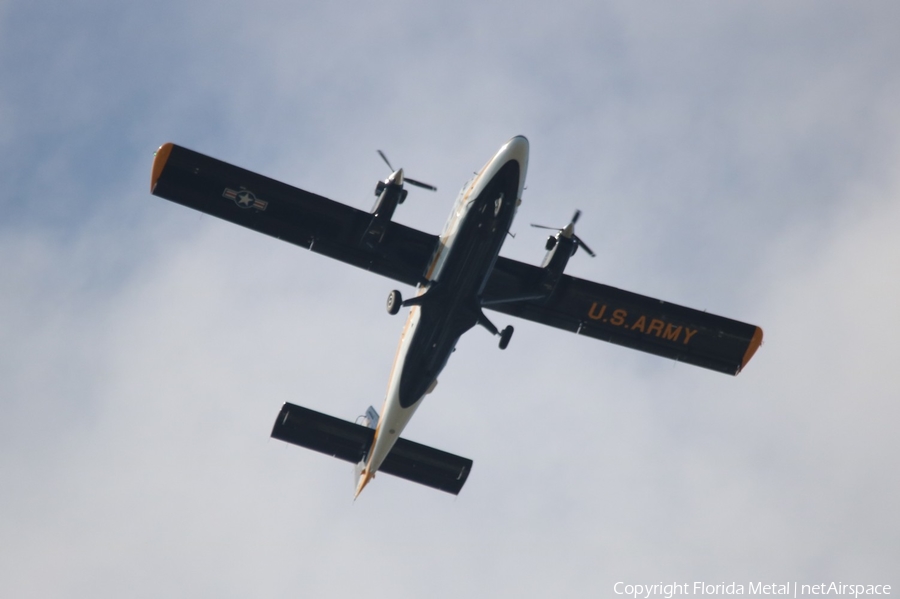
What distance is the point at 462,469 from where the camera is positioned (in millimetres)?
31172

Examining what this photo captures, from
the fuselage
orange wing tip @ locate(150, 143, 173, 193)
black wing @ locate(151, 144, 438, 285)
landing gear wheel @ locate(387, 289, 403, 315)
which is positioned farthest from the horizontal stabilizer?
orange wing tip @ locate(150, 143, 173, 193)

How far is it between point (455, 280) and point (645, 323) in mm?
6822

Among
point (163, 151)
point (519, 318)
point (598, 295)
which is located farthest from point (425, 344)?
point (163, 151)

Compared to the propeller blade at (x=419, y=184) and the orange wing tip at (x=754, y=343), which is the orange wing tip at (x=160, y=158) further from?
the orange wing tip at (x=754, y=343)

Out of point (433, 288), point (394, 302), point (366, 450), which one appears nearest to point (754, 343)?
point (433, 288)

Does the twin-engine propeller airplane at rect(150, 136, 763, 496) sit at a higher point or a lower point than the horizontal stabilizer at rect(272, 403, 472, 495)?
higher

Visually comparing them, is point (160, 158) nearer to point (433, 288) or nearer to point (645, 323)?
point (433, 288)

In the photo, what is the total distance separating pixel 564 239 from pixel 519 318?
11.0 feet

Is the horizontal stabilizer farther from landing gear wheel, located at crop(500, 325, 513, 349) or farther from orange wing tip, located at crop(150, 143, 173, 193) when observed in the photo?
orange wing tip, located at crop(150, 143, 173, 193)

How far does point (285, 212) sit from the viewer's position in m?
28.5

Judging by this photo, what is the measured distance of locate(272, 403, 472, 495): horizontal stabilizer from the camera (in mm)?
30438

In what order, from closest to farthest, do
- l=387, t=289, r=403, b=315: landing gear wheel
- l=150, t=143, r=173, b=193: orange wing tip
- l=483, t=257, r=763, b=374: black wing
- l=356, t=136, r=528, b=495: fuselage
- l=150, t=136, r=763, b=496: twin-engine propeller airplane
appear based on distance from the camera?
l=356, t=136, r=528, b=495: fuselage
l=150, t=136, r=763, b=496: twin-engine propeller airplane
l=387, t=289, r=403, b=315: landing gear wheel
l=150, t=143, r=173, b=193: orange wing tip
l=483, t=257, r=763, b=374: black wing

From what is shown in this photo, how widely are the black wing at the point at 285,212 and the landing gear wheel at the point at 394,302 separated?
1270 millimetres

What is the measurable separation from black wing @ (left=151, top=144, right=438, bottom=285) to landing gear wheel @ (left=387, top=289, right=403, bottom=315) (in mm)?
1270
